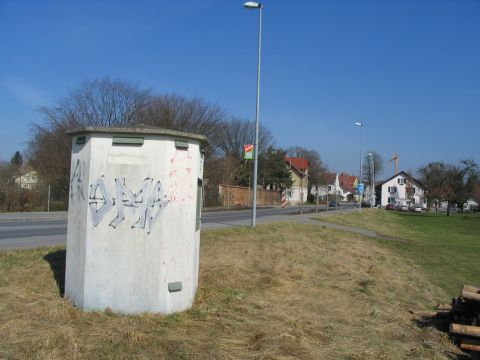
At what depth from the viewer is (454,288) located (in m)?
11.9

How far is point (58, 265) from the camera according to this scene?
9.16 meters

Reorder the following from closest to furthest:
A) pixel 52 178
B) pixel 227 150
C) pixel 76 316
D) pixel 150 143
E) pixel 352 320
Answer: pixel 76 316 < pixel 150 143 < pixel 352 320 < pixel 52 178 < pixel 227 150

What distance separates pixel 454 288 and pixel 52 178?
34265 mm

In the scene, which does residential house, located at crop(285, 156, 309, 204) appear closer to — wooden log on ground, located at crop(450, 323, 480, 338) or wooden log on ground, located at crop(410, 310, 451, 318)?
wooden log on ground, located at crop(410, 310, 451, 318)

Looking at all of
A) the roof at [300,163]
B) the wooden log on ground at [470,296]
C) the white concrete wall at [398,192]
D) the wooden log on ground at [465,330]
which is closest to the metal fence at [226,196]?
the wooden log on ground at [470,296]

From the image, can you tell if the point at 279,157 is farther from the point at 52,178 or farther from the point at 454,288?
the point at 454,288

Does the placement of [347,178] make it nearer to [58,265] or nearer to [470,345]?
[58,265]

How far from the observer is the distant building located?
34.5 m

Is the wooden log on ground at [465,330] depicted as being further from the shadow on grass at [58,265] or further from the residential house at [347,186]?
the residential house at [347,186]

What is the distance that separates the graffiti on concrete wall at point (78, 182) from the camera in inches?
265

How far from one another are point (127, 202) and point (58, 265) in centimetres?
347

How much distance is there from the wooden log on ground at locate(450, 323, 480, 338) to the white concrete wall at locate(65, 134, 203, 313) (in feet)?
11.4

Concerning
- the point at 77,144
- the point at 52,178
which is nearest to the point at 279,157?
the point at 52,178

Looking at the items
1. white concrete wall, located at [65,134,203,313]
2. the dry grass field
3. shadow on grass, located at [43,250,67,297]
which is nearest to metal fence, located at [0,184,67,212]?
the dry grass field
